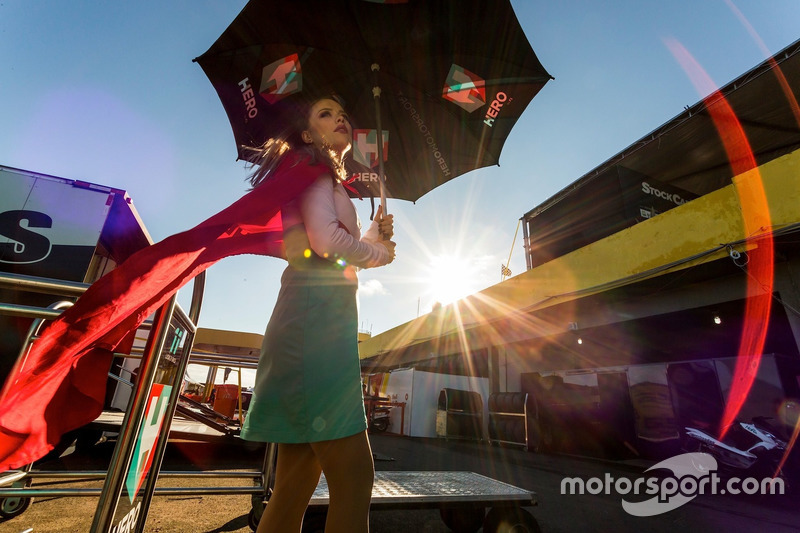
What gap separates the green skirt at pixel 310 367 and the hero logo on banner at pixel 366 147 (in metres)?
1.19

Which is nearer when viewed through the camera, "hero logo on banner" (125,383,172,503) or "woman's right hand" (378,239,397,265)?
"hero logo on banner" (125,383,172,503)

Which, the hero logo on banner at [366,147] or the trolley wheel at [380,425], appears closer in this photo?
the hero logo on banner at [366,147]

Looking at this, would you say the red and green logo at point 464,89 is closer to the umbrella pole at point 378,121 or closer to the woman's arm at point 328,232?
the umbrella pole at point 378,121

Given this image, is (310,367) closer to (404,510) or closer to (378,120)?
(378,120)

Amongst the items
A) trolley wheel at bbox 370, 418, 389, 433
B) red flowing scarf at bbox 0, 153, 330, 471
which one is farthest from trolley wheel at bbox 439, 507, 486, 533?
trolley wheel at bbox 370, 418, 389, 433

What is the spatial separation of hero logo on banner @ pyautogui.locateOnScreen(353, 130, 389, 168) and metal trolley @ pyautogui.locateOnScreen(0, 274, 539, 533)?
110 cm

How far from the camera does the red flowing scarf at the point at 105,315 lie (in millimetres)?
840

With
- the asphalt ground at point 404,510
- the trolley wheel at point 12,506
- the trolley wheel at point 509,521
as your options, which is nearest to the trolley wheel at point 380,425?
the asphalt ground at point 404,510

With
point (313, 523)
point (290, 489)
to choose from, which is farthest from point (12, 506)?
point (290, 489)

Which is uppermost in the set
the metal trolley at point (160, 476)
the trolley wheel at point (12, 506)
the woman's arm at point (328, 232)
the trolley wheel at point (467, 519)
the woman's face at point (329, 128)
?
the woman's face at point (329, 128)

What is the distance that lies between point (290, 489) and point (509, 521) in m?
1.89

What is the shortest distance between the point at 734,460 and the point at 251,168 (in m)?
8.72

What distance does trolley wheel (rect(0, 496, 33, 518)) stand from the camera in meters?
2.62

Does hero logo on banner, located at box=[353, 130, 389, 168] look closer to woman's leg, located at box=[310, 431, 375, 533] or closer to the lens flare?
woman's leg, located at box=[310, 431, 375, 533]
